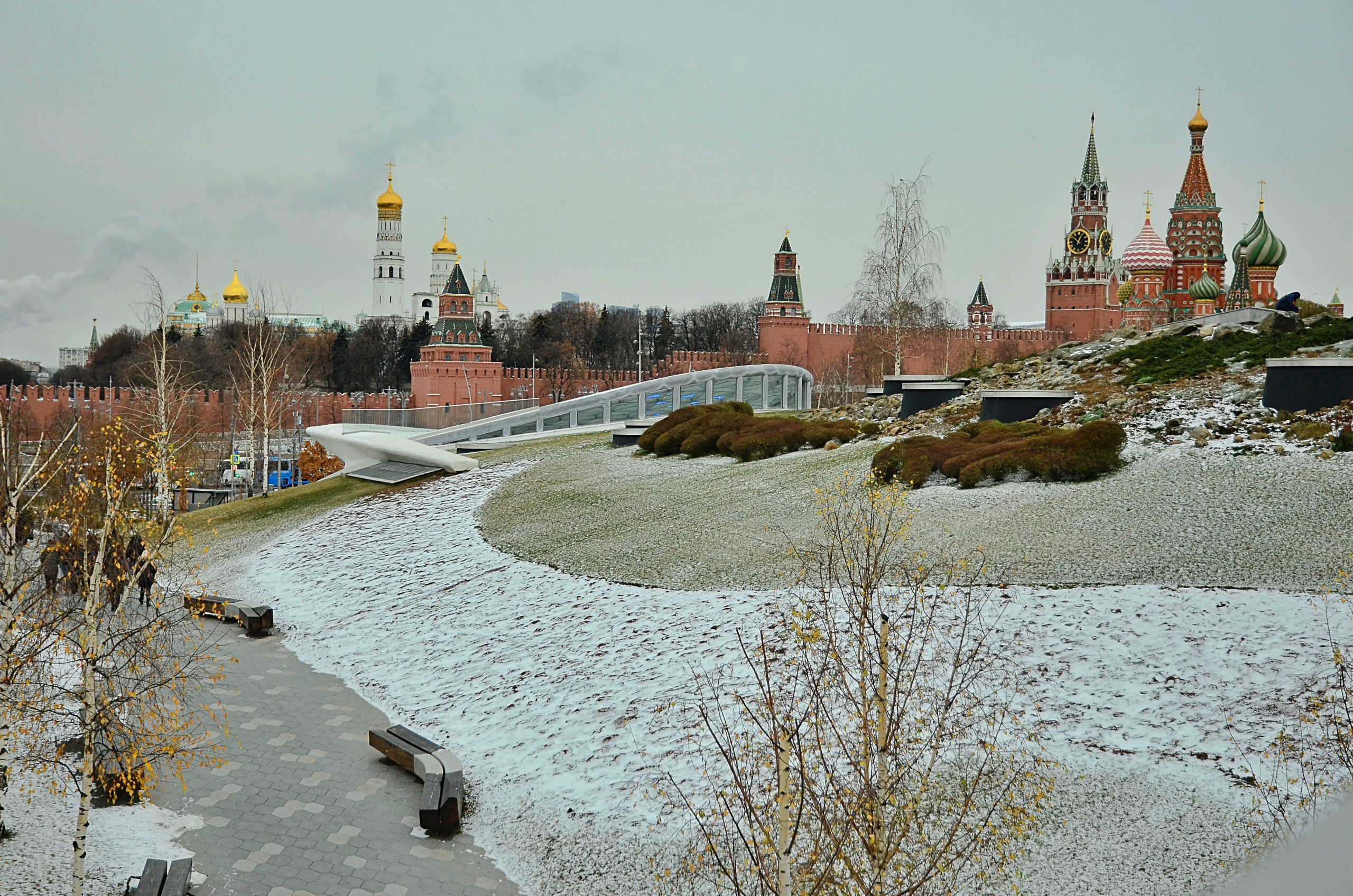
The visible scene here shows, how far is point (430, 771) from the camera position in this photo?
878 centimetres

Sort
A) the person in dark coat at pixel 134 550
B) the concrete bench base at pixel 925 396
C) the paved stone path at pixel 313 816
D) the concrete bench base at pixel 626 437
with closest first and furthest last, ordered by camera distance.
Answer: the paved stone path at pixel 313 816 → the person in dark coat at pixel 134 550 → the concrete bench base at pixel 925 396 → the concrete bench base at pixel 626 437

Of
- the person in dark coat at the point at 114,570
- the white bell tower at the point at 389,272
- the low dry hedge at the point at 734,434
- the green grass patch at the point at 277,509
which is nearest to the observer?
the person in dark coat at the point at 114,570

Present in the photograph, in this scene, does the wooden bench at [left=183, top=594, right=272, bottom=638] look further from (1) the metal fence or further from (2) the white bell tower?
(2) the white bell tower

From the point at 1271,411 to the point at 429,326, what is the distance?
5773 cm

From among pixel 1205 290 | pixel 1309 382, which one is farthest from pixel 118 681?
pixel 1205 290

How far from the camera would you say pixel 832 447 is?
60.8ft

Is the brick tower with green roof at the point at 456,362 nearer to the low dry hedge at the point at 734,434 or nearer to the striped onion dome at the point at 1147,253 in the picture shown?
the low dry hedge at the point at 734,434

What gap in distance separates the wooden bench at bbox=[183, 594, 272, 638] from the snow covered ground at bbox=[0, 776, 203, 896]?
506 cm

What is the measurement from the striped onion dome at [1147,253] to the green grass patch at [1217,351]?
131 feet

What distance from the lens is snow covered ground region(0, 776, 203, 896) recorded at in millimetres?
7270

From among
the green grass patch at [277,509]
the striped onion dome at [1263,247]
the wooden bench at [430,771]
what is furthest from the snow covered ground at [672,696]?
the striped onion dome at [1263,247]

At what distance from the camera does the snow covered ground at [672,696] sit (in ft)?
22.5

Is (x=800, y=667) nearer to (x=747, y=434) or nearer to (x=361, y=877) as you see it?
(x=361, y=877)

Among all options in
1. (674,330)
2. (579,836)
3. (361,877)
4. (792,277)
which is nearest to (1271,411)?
(579,836)
